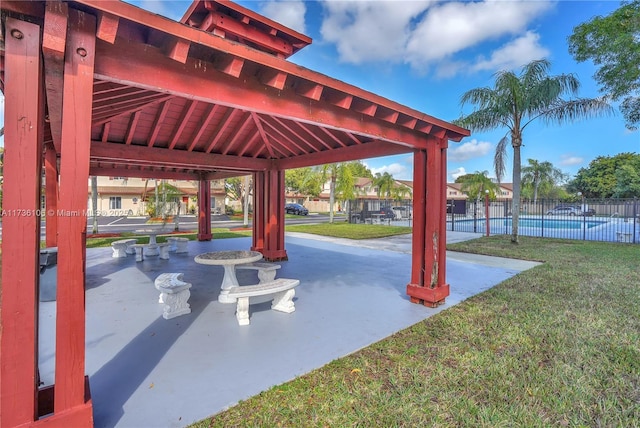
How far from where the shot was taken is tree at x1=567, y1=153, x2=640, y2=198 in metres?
33.0

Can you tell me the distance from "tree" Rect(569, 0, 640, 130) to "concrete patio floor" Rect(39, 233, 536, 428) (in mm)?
8573

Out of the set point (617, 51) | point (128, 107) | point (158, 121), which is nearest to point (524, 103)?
point (617, 51)

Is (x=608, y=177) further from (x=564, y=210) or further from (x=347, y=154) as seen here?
(x=347, y=154)

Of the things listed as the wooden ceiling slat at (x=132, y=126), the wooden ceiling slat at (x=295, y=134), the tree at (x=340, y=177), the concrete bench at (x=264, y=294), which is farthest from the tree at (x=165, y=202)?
the concrete bench at (x=264, y=294)

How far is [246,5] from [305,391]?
664 centimetres

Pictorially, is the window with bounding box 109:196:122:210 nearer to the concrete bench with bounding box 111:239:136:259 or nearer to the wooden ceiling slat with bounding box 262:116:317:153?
the concrete bench with bounding box 111:239:136:259

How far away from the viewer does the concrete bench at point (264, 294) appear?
3.98 meters

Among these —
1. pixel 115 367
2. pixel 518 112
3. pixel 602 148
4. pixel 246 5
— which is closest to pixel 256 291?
pixel 115 367

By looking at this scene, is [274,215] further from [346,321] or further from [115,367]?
[115,367]

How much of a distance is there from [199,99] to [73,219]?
1.30 metres

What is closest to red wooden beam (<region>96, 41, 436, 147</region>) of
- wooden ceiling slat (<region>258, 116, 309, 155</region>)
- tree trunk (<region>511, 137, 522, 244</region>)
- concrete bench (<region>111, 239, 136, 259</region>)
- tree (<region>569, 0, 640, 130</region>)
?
wooden ceiling slat (<region>258, 116, 309, 155</region>)

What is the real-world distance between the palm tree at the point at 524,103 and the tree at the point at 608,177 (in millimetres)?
31719

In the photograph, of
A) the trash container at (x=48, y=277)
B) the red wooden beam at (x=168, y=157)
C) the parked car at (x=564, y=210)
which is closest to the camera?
the trash container at (x=48, y=277)

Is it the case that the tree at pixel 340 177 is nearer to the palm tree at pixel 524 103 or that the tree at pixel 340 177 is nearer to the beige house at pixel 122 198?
the palm tree at pixel 524 103
